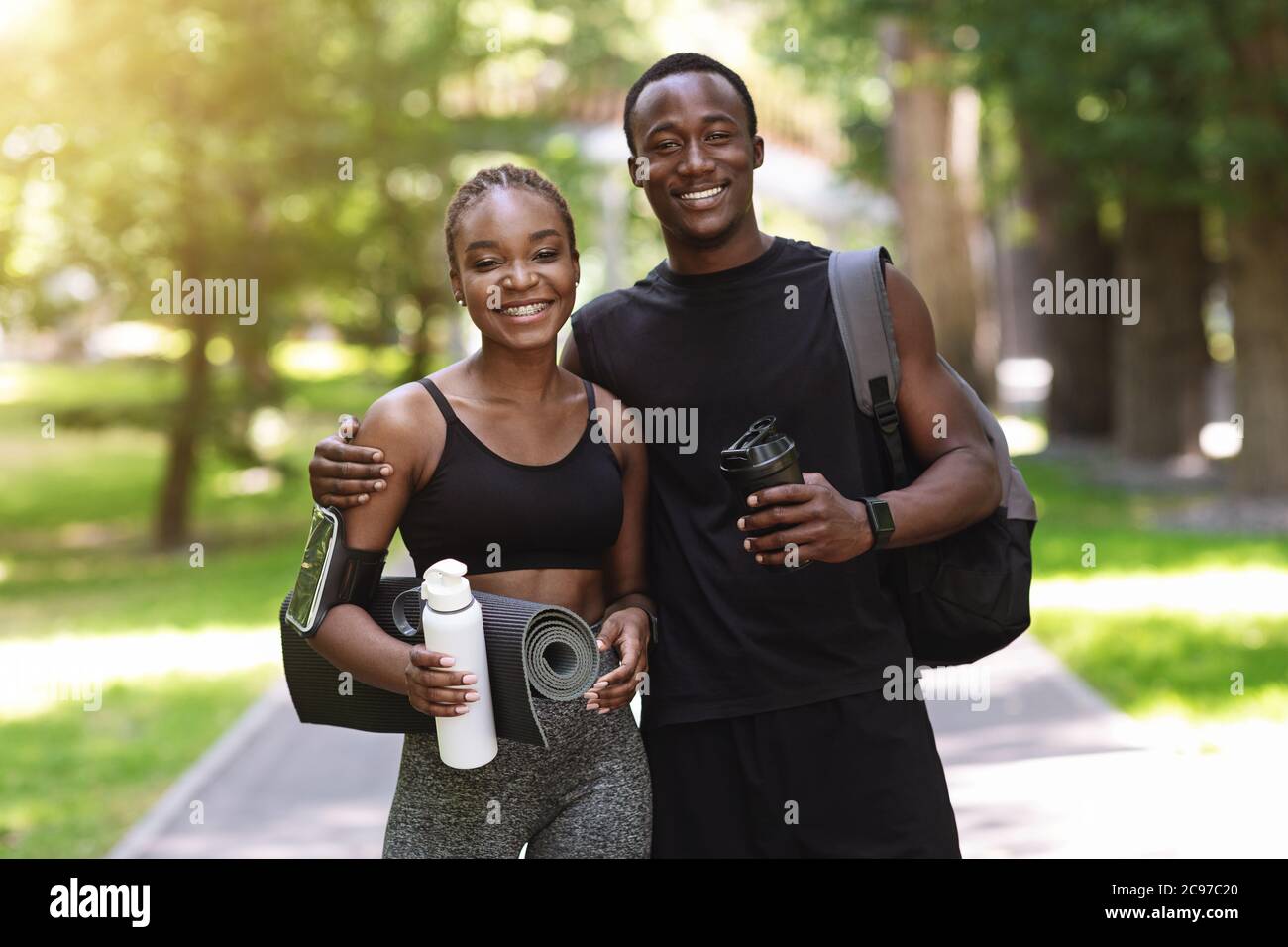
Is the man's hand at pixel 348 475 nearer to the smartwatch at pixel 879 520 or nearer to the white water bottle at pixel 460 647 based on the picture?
the white water bottle at pixel 460 647

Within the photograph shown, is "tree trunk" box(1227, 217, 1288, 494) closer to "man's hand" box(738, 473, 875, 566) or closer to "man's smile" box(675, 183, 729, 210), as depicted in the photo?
"man's smile" box(675, 183, 729, 210)

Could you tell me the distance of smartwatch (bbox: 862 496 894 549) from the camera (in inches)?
120

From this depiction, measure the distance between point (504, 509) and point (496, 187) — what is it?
0.61 meters

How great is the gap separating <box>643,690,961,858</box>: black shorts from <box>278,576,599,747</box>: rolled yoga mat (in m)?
0.43

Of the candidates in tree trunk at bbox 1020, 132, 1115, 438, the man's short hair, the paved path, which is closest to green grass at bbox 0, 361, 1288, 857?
the paved path

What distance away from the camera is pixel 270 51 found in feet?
58.7

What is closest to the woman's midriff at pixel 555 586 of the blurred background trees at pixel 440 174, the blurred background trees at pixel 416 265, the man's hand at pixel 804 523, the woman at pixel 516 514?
the woman at pixel 516 514

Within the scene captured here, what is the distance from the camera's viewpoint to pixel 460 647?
2.87m

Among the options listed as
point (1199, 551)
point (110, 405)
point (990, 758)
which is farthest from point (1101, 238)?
point (990, 758)

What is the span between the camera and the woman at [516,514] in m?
3.08

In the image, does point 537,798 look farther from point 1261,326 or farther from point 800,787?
point 1261,326

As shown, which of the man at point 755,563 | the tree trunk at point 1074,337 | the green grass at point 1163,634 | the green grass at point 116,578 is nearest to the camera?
the man at point 755,563

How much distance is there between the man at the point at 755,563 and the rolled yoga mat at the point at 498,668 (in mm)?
384

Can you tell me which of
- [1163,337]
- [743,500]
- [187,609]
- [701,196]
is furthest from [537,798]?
[1163,337]
